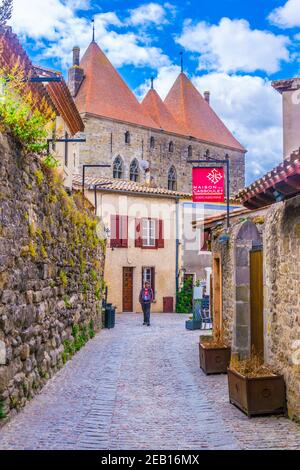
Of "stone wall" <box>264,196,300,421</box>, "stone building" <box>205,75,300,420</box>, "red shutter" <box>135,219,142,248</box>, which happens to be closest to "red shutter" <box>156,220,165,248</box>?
"red shutter" <box>135,219,142,248</box>

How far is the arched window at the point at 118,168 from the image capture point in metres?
42.0

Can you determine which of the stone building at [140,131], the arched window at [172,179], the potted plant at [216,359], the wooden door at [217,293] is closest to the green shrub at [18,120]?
the potted plant at [216,359]

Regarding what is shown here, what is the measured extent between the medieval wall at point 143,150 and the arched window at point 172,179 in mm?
292

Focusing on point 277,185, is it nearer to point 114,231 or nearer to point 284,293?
point 284,293

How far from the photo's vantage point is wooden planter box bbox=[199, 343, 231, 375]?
975 centimetres

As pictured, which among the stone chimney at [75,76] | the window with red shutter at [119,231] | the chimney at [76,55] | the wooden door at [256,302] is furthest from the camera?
the chimney at [76,55]

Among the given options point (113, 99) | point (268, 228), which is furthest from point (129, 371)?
point (113, 99)

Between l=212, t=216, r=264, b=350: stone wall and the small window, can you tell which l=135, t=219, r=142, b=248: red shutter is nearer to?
the small window

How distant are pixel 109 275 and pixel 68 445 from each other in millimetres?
22738

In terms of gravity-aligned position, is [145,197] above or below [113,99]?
below

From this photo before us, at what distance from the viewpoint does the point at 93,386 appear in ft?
28.2

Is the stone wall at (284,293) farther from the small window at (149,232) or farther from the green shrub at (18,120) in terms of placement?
the small window at (149,232)

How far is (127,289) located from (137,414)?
72.5 feet
